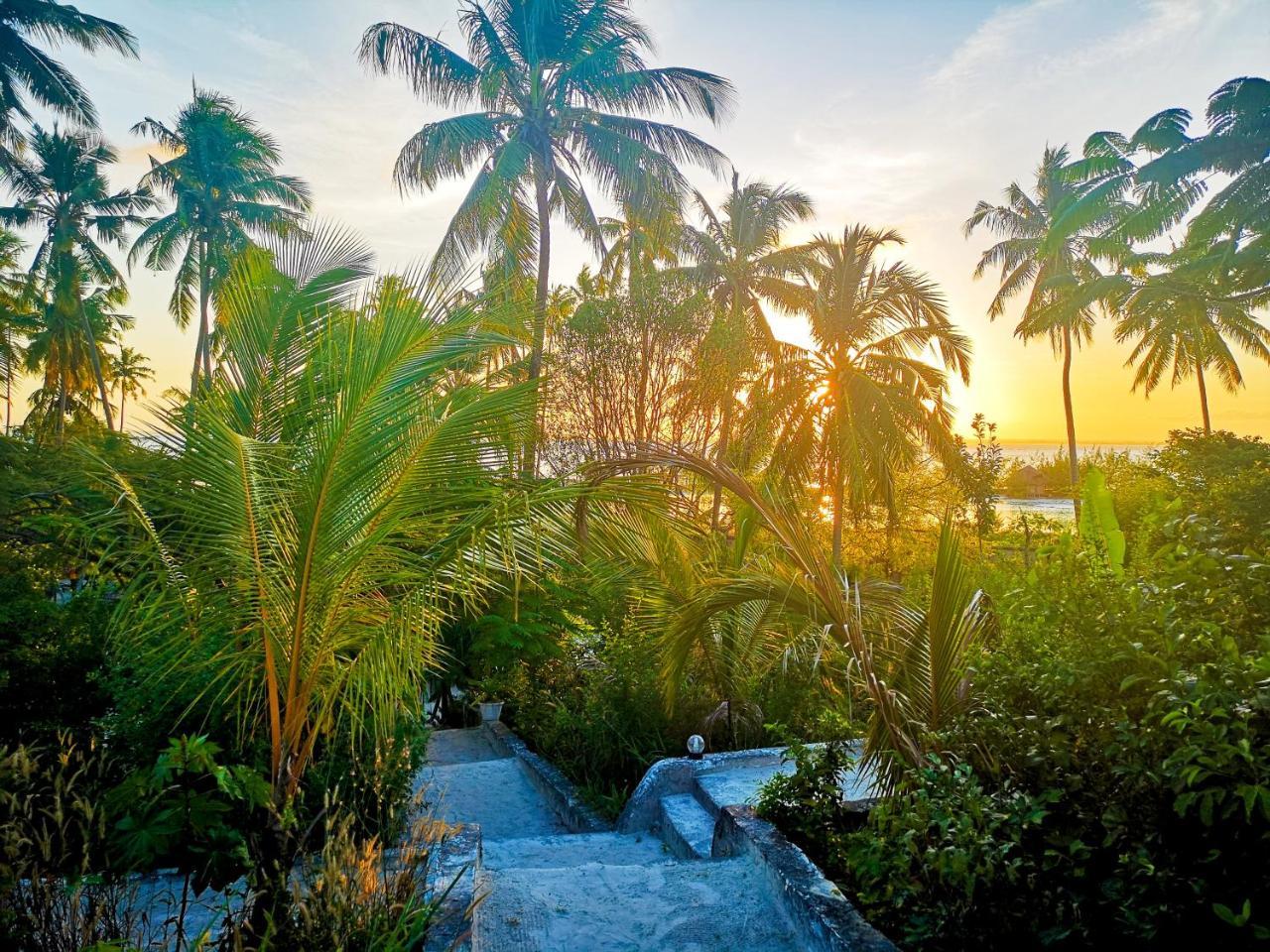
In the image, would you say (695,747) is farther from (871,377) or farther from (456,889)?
(871,377)

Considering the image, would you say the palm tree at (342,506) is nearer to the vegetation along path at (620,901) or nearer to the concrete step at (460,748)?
the vegetation along path at (620,901)

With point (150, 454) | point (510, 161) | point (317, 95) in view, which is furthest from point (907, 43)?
point (510, 161)

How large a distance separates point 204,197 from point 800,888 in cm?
2870

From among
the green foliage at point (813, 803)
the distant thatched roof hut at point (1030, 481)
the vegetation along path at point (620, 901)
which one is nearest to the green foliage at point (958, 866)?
the vegetation along path at point (620, 901)

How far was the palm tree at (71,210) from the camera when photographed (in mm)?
24516

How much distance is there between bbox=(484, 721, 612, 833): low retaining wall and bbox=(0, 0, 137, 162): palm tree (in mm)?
20123

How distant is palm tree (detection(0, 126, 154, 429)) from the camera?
2452 cm

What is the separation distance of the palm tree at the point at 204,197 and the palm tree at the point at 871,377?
17.7m

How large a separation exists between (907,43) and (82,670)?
7591mm

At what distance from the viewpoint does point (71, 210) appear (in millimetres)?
25594

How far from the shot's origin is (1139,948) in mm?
2379

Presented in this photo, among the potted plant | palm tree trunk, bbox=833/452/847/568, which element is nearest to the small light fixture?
the potted plant

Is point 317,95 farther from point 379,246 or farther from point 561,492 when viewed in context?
point 561,492

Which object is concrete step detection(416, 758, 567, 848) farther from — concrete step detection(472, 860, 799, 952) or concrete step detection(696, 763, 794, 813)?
concrete step detection(472, 860, 799, 952)
